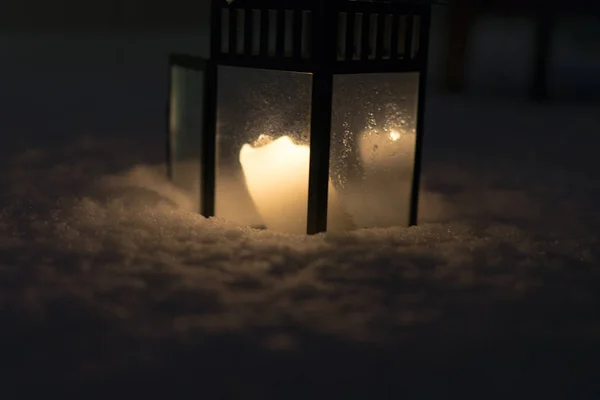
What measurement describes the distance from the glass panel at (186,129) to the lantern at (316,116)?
0.64 ft

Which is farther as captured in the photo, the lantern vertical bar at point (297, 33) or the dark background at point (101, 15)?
the dark background at point (101, 15)

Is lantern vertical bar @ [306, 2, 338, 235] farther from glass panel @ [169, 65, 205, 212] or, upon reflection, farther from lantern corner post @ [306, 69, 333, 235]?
glass panel @ [169, 65, 205, 212]

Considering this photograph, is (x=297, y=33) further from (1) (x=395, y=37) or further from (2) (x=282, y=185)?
(2) (x=282, y=185)

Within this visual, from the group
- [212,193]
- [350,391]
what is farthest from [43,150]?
[350,391]

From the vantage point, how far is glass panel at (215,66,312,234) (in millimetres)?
2303

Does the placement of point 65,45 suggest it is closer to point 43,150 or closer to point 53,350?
point 43,150

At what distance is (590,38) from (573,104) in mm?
2805

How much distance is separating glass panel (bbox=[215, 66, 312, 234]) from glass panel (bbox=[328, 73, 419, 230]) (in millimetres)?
105

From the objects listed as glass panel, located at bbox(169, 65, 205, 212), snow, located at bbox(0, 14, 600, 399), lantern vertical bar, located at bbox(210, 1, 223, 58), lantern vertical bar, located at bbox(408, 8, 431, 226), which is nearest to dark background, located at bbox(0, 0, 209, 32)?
snow, located at bbox(0, 14, 600, 399)

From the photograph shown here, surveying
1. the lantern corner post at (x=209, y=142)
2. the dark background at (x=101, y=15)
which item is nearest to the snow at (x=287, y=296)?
→ the lantern corner post at (x=209, y=142)

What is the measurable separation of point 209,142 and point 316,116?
0.43m

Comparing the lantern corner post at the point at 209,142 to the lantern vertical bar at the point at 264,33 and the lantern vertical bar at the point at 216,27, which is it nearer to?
the lantern vertical bar at the point at 216,27

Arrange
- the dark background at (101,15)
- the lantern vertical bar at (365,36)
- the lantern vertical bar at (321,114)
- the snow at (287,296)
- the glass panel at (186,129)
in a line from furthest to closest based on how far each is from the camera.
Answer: the dark background at (101,15), the glass panel at (186,129), the lantern vertical bar at (365,36), the lantern vertical bar at (321,114), the snow at (287,296)

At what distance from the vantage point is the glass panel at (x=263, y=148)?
2303 mm
